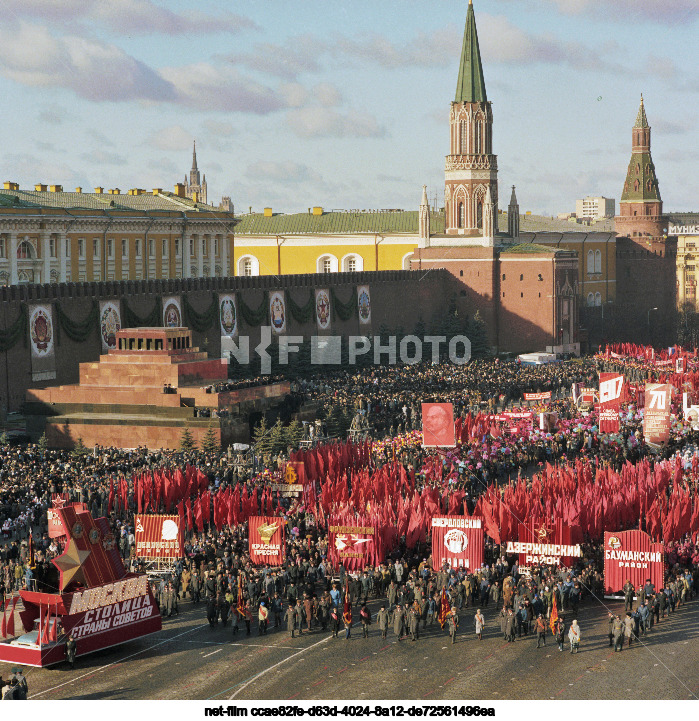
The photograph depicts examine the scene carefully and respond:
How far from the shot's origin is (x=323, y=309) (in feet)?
238

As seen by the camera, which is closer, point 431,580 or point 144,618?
point 144,618

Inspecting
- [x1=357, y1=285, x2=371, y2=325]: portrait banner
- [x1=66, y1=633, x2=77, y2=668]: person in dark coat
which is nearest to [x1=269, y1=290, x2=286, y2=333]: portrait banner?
[x1=357, y1=285, x2=371, y2=325]: portrait banner

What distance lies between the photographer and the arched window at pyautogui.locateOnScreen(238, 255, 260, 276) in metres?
102

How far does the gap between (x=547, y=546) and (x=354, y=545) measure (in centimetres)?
379

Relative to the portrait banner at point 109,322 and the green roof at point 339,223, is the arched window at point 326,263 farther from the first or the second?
the portrait banner at point 109,322

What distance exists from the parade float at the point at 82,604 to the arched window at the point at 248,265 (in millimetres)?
77523

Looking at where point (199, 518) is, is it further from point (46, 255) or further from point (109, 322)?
point (46, 255)

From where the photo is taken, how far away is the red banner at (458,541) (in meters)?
27.1

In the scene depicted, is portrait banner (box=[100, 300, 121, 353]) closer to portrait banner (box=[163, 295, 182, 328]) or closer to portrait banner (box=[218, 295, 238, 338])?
portrait banner (box=[163, 295, 182, 328])

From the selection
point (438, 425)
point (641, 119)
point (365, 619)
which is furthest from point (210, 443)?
point (641, 119)
